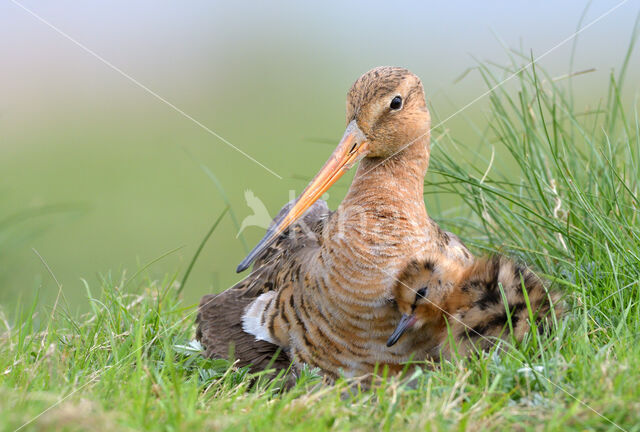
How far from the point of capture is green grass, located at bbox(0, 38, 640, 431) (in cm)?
292

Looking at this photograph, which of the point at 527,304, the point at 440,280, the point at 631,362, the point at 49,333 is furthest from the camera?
the point at 49,333

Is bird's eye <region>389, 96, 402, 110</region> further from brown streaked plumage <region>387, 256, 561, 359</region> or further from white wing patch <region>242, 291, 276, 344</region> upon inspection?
white wing patch <region>242, 291, 276, 344</region>

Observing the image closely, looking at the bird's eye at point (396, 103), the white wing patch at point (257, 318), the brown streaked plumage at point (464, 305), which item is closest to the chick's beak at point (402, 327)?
the brown streaked plumage at point (464, 305)

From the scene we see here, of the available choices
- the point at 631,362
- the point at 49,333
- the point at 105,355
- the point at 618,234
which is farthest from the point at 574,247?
the point at 49,333

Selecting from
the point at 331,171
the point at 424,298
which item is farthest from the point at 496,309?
the point at 331,171

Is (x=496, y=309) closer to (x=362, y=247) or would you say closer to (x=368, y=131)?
→ (x=362, y=247)

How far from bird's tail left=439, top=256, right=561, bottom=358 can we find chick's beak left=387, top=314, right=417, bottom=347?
0.57 ft

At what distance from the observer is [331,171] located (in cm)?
427

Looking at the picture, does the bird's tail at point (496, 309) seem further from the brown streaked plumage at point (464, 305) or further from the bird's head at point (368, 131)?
the bird's head at point (368, 131)

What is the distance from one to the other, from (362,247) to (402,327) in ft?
1.57

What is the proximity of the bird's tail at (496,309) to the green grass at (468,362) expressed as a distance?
11 cm

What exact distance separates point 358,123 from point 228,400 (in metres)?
1.69

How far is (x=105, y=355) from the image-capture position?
4016mm

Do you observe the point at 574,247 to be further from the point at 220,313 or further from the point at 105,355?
the point at 105,355
